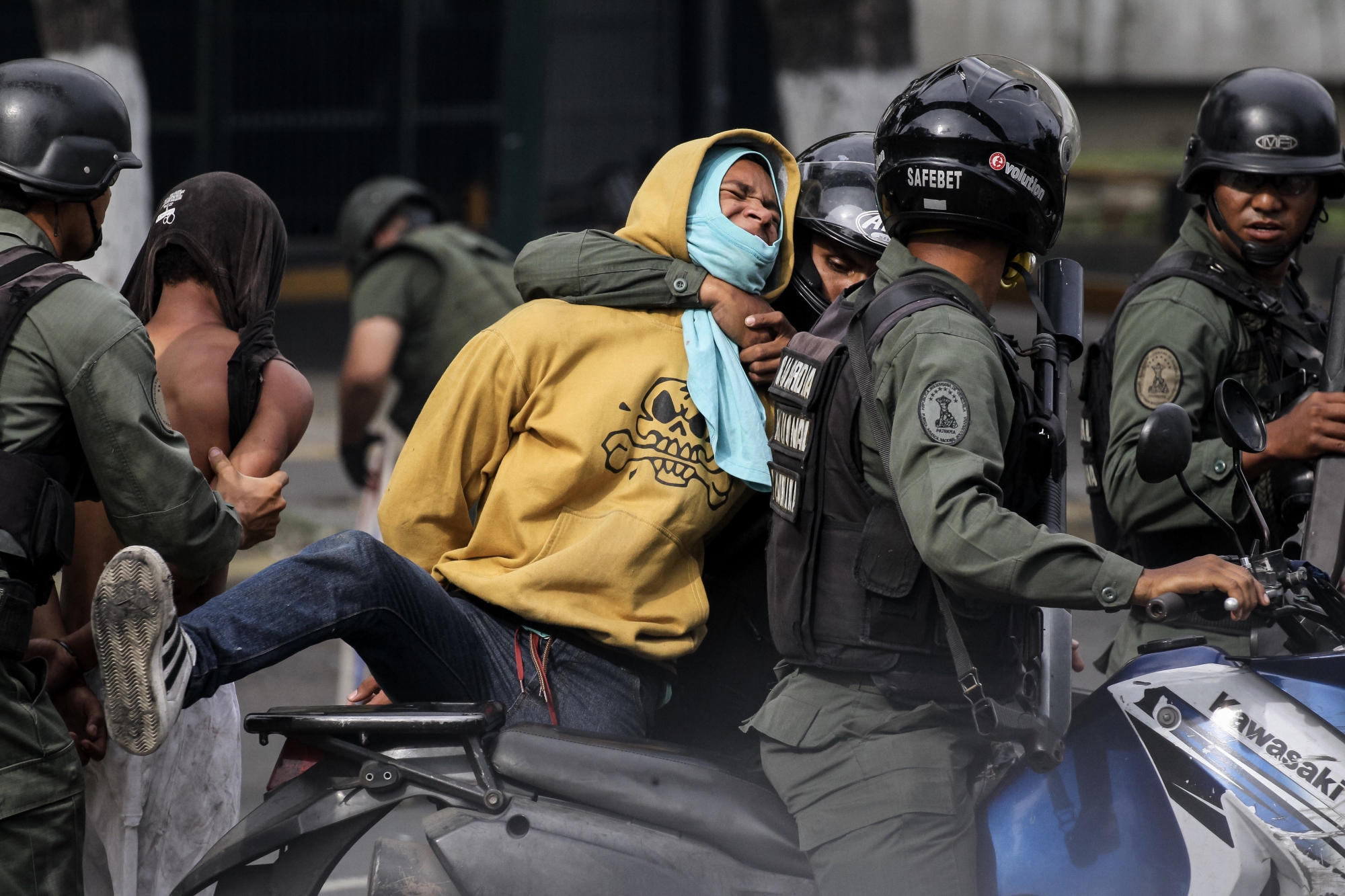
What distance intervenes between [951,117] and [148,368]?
1.45 m

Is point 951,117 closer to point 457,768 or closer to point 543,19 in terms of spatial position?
point 457,768

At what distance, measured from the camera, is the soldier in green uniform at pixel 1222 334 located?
3.50 m

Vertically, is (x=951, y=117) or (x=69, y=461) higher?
(x=951, y=117)

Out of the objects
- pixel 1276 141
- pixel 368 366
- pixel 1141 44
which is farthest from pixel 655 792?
pixel 1141 44

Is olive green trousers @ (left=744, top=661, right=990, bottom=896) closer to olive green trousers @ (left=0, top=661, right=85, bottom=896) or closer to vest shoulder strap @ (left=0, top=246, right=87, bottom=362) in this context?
olive green trousers @ (left=0, top=661, right=85, bottom=896)

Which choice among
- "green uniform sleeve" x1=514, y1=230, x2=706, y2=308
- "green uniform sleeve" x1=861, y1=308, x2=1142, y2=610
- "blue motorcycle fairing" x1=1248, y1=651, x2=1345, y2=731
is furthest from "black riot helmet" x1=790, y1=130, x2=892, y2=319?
"blue motorcycle fairing" x1=1248, y1=651, x2=1345, y2=731

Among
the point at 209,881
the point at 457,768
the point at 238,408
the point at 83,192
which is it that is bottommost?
the point at 209,881

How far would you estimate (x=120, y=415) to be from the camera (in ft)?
8.65

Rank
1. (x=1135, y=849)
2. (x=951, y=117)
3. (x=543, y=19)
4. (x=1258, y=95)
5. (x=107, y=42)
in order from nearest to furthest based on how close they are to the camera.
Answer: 1. (x=1135, y=849)
2. (x=951, y=117)
3. (x=1258, y=95)
4. (x=107, y=42)
5. (x=543, y=19)

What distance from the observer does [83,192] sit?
2.75 metres

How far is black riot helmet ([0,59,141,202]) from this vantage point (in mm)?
2703

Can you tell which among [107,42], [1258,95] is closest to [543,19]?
[107,42]

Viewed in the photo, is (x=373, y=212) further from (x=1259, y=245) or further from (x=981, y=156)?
(x=981, y=156)

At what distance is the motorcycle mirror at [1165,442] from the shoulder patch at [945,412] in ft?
1.02
